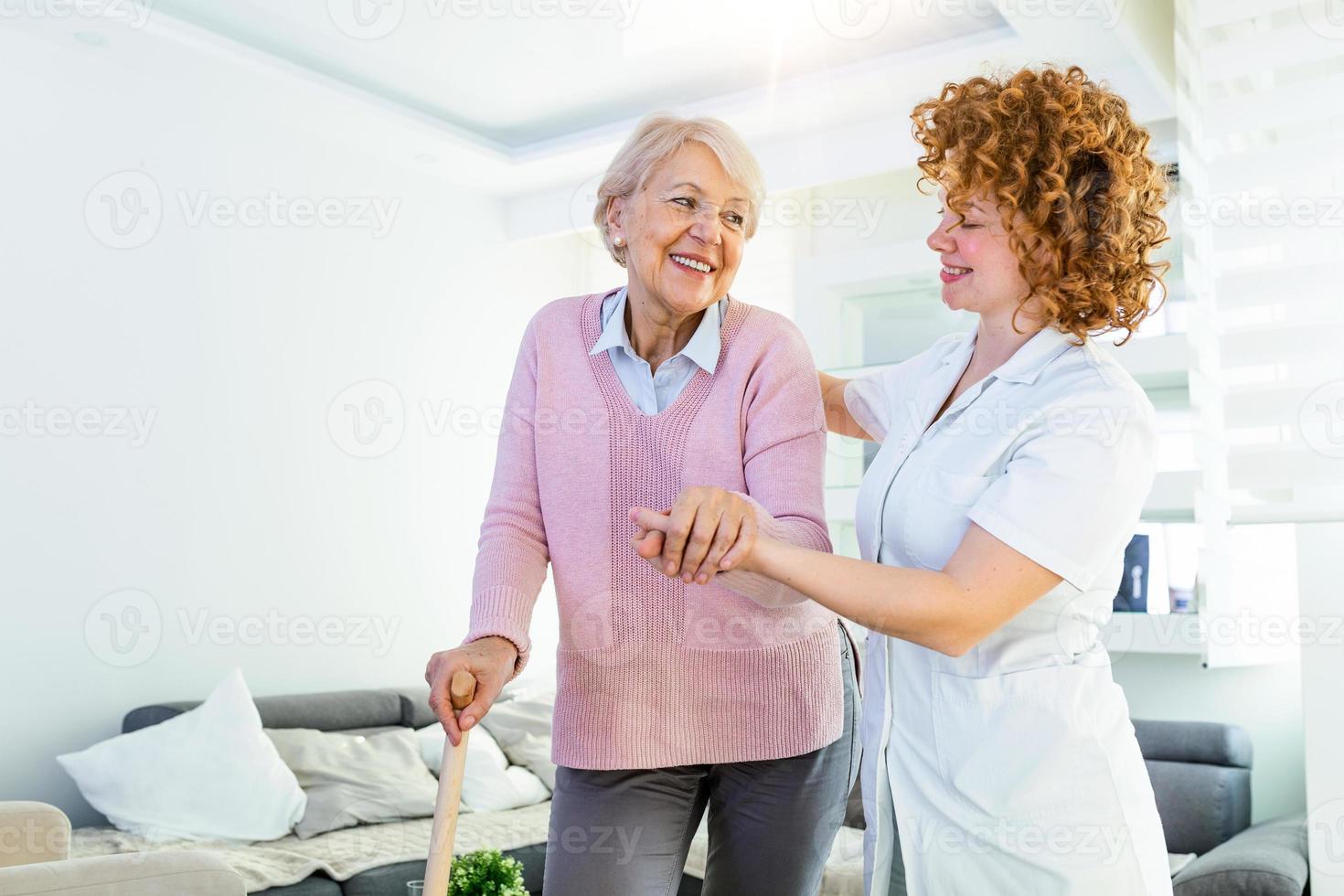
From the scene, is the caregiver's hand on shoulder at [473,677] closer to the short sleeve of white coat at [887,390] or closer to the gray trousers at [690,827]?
the gray trousers at [690,827]

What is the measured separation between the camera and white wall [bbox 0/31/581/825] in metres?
4.04

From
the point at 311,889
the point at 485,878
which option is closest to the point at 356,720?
the point at 311,889

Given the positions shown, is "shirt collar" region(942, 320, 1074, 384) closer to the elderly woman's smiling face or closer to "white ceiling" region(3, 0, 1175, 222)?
the elderly woman's smiling face

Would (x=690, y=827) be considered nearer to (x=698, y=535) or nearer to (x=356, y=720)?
(x=698, y=535)

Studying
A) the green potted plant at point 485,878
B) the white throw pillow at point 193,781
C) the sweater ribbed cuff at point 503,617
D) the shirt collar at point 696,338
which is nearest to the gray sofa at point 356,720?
the white throw pillow at point 193,781

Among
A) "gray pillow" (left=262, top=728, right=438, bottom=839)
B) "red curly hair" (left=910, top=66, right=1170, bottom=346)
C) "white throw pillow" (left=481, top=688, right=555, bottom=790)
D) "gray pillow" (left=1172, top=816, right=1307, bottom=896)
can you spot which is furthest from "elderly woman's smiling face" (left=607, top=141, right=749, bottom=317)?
"white throw pillow" (left=481, top=688, right=555, bottom=790)

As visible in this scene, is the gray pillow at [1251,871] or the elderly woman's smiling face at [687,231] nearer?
the elderly woman's smiling face at [687,231]

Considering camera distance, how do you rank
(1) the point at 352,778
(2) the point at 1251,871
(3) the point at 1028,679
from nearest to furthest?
(3) the point at 1028,679
(2) the point at 1251,871
(1) the point at 352,778

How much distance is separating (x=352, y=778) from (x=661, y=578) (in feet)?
9.46

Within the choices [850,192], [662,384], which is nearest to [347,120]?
[850,192]

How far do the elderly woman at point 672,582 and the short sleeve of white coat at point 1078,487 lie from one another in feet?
1.02

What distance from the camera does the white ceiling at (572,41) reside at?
4184 millimetres

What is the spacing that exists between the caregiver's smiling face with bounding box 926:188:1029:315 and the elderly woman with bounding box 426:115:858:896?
27 centimetres

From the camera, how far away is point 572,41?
4449 mm
